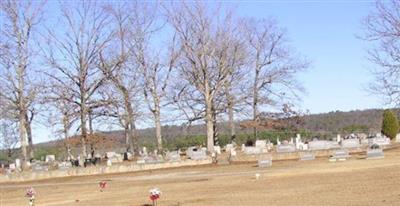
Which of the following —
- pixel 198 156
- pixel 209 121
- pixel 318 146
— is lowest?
pixel 198 156

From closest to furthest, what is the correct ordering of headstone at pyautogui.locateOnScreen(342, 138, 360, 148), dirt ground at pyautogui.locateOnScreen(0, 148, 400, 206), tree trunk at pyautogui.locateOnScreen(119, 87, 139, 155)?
dirt ground at pyautogui.locateOnScreen(0, 148, 400, 206), headstone at pyautogui.locateOnScreen(342, 138, 360, 148), tree trunk at pyautogui.locateOnScreen(119, 87, 139, 155)

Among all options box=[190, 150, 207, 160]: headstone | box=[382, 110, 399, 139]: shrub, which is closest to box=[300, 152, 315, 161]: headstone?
box=[190, 150, 207, 160]: headstone

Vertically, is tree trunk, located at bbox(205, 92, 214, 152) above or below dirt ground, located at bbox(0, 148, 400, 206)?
above

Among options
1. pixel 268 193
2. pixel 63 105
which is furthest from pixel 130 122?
pixel 268 193

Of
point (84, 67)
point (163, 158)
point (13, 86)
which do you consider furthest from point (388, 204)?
point (13, 86)

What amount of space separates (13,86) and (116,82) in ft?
24.6

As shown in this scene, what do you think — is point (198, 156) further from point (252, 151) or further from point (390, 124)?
point (390, 124)

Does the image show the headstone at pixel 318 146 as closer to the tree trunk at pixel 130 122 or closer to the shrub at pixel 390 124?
the shrub at pixel 390 124

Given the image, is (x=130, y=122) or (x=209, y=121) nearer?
(x=209, y=121)

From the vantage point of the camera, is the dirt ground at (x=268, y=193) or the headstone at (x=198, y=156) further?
the headstone at (x=198, y=156)

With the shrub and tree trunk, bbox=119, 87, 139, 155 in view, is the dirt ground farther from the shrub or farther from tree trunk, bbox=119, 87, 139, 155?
the shrub

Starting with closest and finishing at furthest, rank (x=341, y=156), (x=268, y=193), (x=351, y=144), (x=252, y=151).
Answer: (x=268, y=193)
(x=341, y=156)
(x=351, y=144)
(x=252, y=151)

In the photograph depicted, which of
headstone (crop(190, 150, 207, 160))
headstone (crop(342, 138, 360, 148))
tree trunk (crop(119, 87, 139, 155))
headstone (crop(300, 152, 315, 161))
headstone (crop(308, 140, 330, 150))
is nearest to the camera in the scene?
headstone (crop(300, 152, 315, 161))

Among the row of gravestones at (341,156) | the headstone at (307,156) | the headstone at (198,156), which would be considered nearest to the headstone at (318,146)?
the headstone at (307,156)
